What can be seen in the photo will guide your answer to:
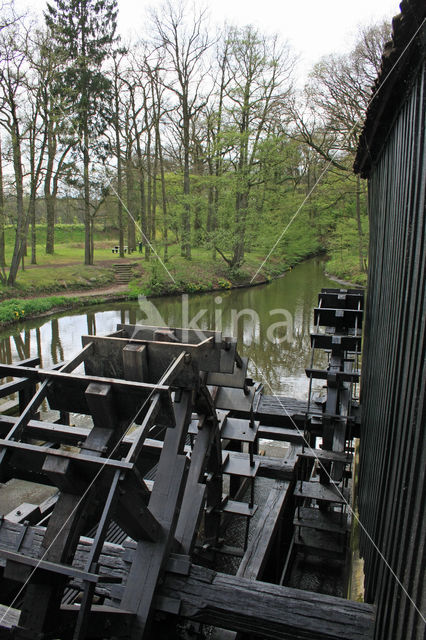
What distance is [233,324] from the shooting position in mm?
17859

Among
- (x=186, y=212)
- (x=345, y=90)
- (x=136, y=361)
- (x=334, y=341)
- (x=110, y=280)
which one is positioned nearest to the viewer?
(x=136, y=361)

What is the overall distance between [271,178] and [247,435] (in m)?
21.1

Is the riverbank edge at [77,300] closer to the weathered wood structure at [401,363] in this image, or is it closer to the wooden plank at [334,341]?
the wooden plank at [334,341]

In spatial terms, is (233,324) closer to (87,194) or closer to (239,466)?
(239,466)

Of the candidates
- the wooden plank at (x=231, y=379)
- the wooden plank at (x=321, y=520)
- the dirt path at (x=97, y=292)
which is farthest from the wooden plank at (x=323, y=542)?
the dirt path at (x=97, y=292)

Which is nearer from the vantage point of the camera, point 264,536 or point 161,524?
point 161,524

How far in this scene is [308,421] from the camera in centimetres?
593

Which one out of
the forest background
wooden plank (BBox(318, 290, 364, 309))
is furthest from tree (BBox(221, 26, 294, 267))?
Result: wooden plank (BBox(318, 290, 364, 309))

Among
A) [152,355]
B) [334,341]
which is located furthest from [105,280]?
[152,355]

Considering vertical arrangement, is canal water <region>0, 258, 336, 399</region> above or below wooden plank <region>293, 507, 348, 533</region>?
above

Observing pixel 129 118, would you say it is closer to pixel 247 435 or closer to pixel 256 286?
pixel 256 286

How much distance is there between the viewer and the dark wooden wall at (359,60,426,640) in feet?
6.57

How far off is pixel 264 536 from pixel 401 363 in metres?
2.46

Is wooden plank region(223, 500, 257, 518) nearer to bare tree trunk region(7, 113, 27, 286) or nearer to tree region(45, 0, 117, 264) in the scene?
bare tree trunk region(7, 113, 27, 286)
